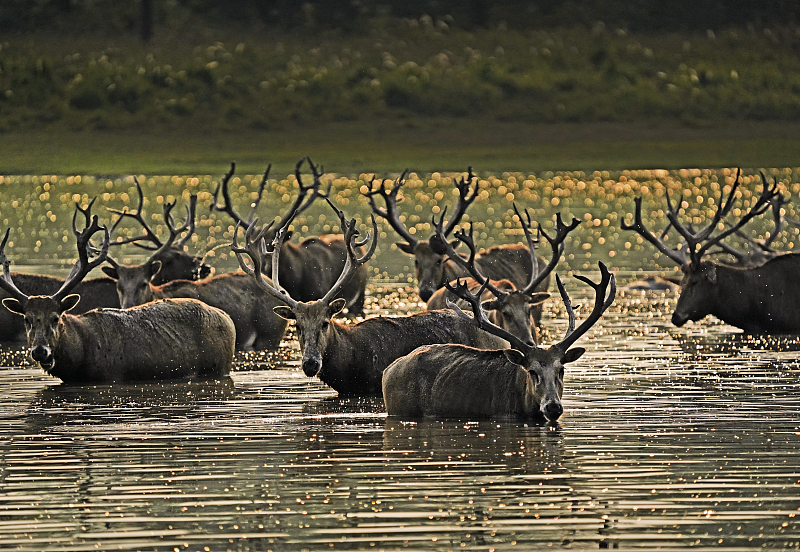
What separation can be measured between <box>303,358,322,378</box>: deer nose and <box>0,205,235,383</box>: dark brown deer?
2485 mm

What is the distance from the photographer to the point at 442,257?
22.1 metres

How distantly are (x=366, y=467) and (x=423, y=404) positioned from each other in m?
2.20

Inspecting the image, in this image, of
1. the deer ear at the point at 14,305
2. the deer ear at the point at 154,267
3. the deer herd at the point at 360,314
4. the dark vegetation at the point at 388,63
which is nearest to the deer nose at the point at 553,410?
the deer herd at the point at 360,314

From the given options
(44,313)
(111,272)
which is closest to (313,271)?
(111,272)

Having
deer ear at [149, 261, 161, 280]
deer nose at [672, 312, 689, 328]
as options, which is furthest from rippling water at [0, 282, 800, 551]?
deer ear at [149, 261, 161, 280]

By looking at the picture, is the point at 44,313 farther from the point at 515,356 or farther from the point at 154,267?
the point at 515,356

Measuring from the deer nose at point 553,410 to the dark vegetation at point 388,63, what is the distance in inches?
2325

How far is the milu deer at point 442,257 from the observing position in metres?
21.6

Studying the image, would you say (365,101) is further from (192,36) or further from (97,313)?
(97,313)

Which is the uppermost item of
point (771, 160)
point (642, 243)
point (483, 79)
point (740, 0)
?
point (740, 0)

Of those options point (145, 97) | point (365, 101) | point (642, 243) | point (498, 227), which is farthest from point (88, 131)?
point (642, 243)

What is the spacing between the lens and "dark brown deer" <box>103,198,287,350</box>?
20438mm

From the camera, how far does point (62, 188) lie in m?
56.0

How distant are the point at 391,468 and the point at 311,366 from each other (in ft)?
12.3
